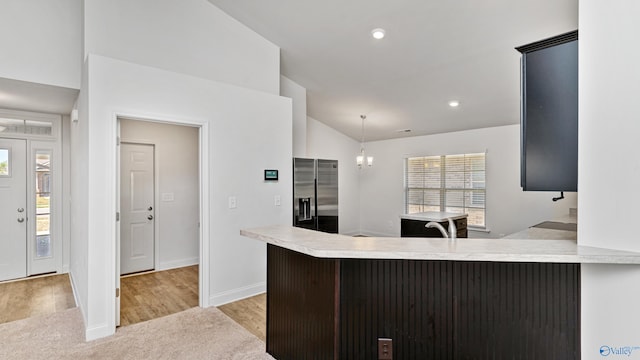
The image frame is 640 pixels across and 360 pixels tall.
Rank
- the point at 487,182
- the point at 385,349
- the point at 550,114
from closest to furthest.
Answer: the point at 550,114 < the point at 385,349 < the point at 487,182

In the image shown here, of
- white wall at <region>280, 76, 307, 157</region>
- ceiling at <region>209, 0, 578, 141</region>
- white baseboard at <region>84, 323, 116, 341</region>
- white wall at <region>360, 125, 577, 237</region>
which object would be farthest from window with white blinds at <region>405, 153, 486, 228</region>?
white baseboard at <region>84, 323, 116, 341</region>

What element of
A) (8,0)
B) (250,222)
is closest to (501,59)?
(250,222)

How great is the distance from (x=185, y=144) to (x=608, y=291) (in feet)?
17.0

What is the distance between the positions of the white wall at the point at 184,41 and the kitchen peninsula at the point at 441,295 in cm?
248

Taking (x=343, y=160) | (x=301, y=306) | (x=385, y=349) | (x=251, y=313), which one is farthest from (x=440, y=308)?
(x=343, y=160)

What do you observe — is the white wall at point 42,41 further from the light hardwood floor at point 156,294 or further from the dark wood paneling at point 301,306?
the dark wood paneling at point 301,306

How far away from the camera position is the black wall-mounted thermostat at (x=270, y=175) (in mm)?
3879

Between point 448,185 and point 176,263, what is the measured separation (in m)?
5.30

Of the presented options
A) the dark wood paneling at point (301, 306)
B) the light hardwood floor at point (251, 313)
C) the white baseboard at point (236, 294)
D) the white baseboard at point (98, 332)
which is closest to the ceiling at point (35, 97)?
the white baseboard at point (98, 332)

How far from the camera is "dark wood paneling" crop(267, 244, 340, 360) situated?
1819 millimetres

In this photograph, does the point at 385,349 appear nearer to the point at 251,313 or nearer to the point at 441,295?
the point at 441,295

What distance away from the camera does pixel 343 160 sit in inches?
299

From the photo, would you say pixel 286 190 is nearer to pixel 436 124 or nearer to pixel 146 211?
pixel 146 211

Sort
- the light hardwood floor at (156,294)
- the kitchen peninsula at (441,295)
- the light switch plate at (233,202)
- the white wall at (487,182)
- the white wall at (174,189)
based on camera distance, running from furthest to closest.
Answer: the white wall at (487,182) → the white wall at (174,189) → the light switch plate at (233,202) → the light hardwood floor at (156,294) → the kitchen peninsula at (441,295)
